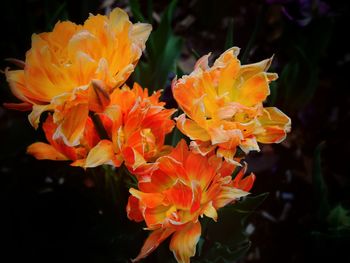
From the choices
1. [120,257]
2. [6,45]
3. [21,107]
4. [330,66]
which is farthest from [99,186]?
[330,66]

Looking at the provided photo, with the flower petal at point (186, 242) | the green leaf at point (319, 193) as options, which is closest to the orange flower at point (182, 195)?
the flower petal at point (186, 242)

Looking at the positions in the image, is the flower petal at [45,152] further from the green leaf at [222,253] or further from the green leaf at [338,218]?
the green leaf at [338,218]

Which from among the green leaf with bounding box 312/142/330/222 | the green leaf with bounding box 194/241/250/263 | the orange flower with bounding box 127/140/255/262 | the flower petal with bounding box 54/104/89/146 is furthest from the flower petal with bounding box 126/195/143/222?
the green leaf with bounding box 312/142/330/222

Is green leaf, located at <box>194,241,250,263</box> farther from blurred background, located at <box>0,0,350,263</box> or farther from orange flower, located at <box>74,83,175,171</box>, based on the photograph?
orange flower, located at <box>74,83,175,171</box>

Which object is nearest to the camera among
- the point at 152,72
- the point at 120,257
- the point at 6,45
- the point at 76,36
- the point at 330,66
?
the point at 76,36

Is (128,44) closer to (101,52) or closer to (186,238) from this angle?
(101,52)

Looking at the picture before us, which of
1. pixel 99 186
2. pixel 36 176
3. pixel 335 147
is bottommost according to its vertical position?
pixel 335 147

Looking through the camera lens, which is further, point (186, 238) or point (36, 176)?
point (36, 176)

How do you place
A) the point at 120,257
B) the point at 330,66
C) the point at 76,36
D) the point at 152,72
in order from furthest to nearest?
the point at 330,66
the point at 152,72
the point at 120,257
the point at 76,36
